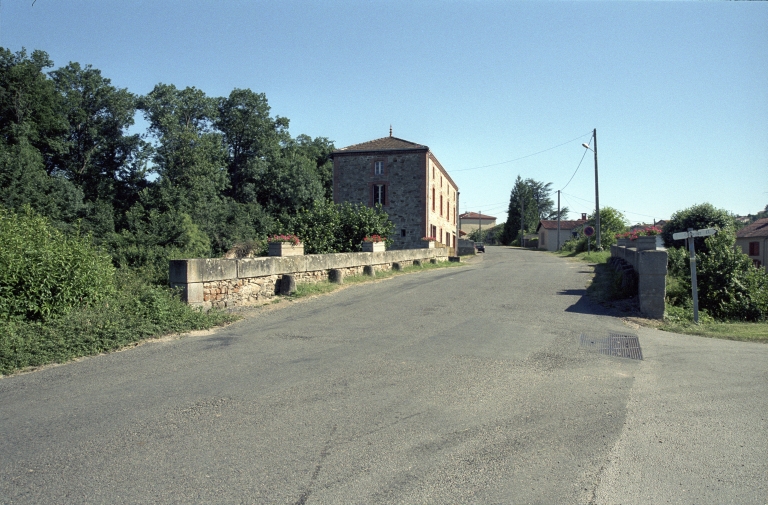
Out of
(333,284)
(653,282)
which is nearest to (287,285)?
(333,284)

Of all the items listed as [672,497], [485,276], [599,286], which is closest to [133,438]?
[672,497]

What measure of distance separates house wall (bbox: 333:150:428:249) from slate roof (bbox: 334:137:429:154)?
0.32 m

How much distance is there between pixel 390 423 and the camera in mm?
4496

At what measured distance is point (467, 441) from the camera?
4.14 m

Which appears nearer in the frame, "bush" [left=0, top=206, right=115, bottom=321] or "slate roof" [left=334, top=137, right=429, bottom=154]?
"bush" [left=0, top=206, right=115, bottom=321]

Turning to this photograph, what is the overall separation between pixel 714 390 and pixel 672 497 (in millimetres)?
2762

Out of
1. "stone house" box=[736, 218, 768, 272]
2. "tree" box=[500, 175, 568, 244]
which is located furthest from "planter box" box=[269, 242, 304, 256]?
"tree" box=[500, 175, 568, 244]

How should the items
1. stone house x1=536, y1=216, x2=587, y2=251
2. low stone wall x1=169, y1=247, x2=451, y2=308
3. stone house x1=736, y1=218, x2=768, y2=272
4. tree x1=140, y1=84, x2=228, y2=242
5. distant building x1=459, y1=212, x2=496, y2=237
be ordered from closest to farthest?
low stone wall x1=169, y1=247, x2=451, y2=308
stone house x1=736, y1=218, x2=768, y2=272
tree x1=140, y1=84, x2=228, y2=242
stone house x1=536, y1=216, x2=587, y2=251
distant building x1=459, y1=212, x2=496, y2=237

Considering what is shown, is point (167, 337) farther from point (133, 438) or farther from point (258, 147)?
point (258, 147)

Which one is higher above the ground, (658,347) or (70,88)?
(70,88)

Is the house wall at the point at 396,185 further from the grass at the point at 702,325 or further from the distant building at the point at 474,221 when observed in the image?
the distant building at the point at 474,221

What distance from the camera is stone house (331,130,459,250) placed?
1487 inches

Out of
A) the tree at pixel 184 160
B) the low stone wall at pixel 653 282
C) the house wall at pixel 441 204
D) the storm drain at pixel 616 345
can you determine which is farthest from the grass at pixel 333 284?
the tree at pixel 184 160

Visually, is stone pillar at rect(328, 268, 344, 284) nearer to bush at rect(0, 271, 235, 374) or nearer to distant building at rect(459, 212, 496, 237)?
bush at rect(0, 271, 235, 374)
